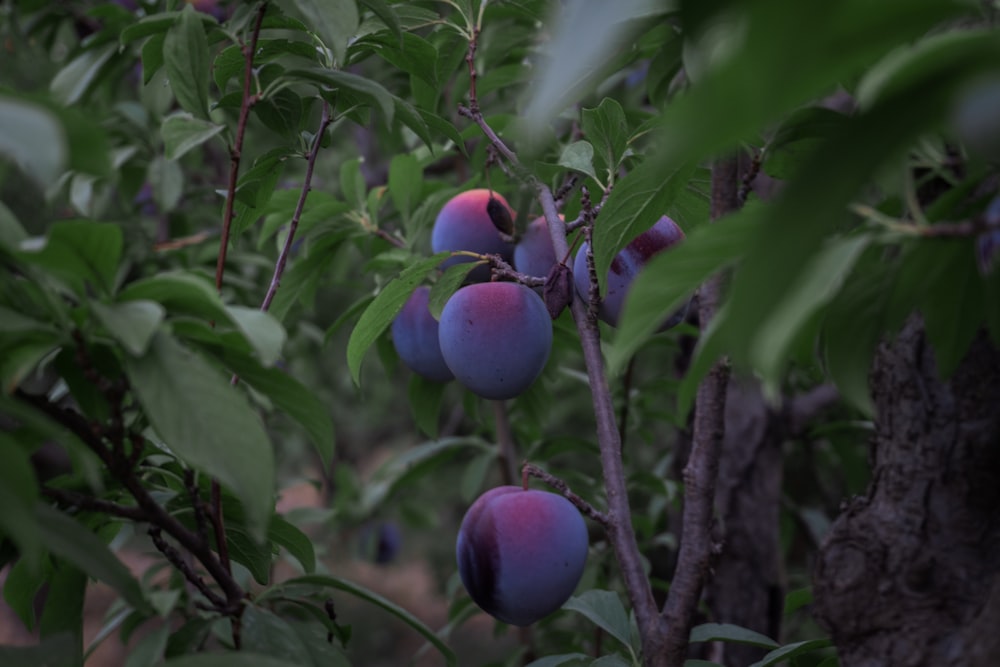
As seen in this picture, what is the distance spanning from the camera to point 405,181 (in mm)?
985

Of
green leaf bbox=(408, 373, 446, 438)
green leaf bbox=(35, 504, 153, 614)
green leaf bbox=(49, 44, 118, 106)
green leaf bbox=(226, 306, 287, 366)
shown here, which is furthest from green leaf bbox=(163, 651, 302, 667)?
green leaf bbox=(49, 44, 118, 106)

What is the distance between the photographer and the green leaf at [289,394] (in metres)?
0.47

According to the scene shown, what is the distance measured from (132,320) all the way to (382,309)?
0.28 meters

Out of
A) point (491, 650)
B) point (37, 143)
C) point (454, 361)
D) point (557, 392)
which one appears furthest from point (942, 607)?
point (491, 650)

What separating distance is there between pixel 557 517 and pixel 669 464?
2.56 feet

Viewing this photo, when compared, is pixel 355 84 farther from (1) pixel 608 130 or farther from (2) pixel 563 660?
(2) pixel 563 660

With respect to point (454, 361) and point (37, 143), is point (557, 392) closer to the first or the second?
point (454, 361)

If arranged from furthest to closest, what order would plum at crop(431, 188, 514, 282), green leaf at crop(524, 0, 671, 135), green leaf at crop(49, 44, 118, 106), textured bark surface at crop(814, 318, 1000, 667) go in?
green leaf at crop(49, 44, 118, 106), plum at crop(431, 188, 514, 282), textured bark surface at crop(814, 318, 1000, 667), green leaf at crop(524, 0, 671, 135)

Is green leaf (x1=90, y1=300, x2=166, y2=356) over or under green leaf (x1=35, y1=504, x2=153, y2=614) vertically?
over

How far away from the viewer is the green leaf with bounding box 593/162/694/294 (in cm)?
53

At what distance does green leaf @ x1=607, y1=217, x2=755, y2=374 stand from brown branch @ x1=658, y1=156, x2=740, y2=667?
0.21m

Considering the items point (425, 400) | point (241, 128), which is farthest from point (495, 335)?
point (425, 400)

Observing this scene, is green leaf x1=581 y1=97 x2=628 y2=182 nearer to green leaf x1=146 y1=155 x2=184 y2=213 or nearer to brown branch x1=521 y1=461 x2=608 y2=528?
brown branch x1=521 y1=461 x2=608 y2=528

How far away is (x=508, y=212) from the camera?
0.78 m
